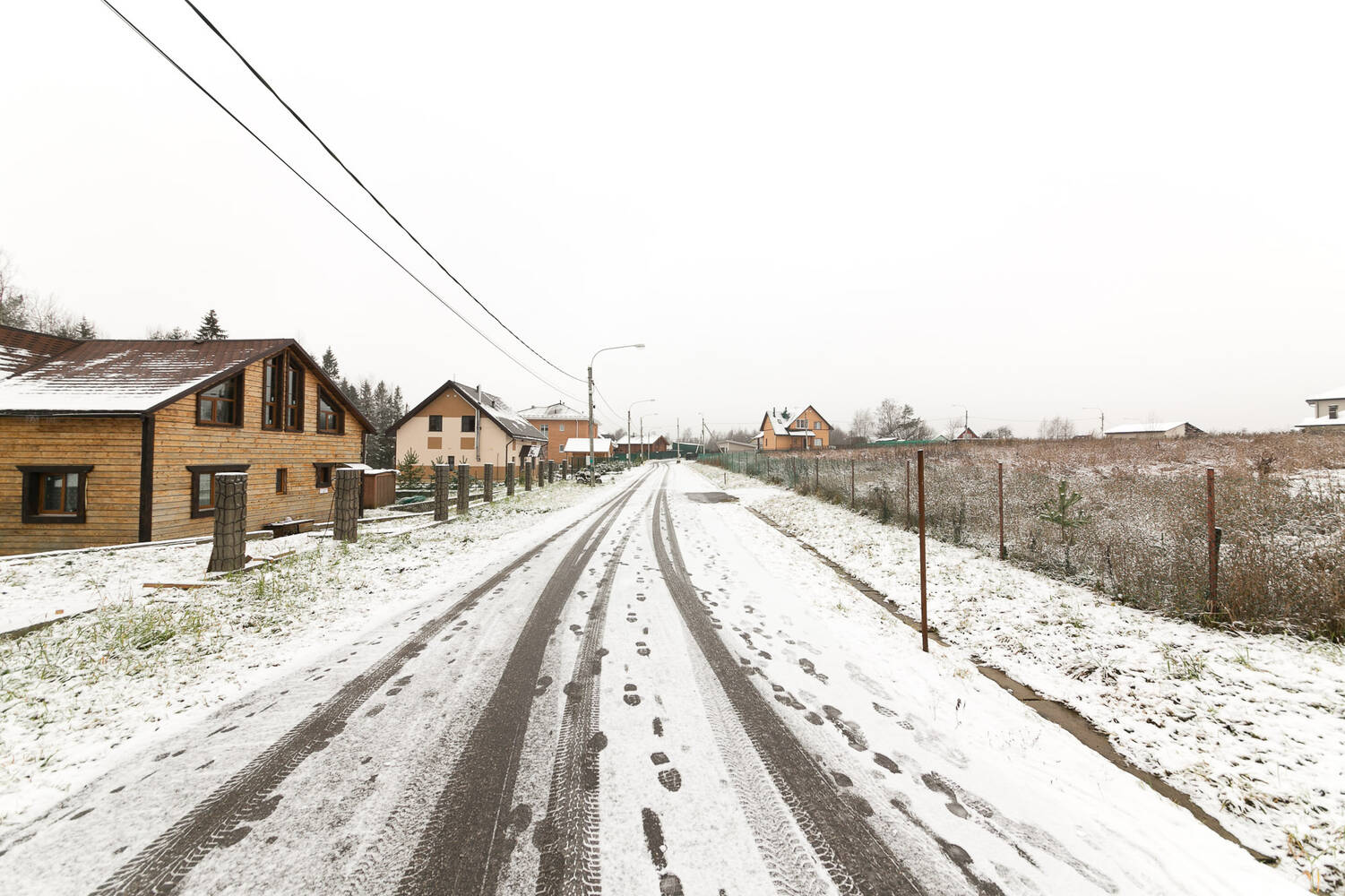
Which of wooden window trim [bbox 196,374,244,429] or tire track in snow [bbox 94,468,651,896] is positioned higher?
wooden window trim [bbox 196,374,244,429]

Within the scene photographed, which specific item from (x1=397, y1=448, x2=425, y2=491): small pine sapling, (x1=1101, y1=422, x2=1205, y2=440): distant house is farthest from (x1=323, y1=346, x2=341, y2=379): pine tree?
(x1=1101, y1=422, x2=1205, y2=440): distant house

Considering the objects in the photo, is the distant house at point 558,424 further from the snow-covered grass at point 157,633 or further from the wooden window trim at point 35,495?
the snow-covered grass at point 157,633

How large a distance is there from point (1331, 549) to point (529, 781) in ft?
28.6

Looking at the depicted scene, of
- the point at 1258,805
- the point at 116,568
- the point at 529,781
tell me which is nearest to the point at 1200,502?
the point at 1258,805

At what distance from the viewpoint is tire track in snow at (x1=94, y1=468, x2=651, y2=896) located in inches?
78.0

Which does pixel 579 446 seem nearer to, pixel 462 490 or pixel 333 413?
pixel 333 413

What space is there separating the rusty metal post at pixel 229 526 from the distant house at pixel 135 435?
662cm

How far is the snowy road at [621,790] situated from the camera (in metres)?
2.04

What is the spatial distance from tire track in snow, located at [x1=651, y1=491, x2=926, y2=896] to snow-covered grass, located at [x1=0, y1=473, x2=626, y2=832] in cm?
403

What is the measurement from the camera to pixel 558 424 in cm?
5628

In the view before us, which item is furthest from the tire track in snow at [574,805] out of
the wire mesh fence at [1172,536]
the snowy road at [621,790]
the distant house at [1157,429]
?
the distant house at [1157,429]

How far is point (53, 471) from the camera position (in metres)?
10.8

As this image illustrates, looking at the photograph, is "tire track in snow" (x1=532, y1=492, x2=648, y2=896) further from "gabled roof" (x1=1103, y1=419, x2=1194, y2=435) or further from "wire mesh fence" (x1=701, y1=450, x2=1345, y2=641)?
"gabled roof" (x1=1103, y1=419, x2=1194, y2=435)

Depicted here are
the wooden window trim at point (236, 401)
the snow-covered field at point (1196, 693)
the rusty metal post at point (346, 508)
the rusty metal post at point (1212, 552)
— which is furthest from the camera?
the wooden window trim at point (236, 401)
